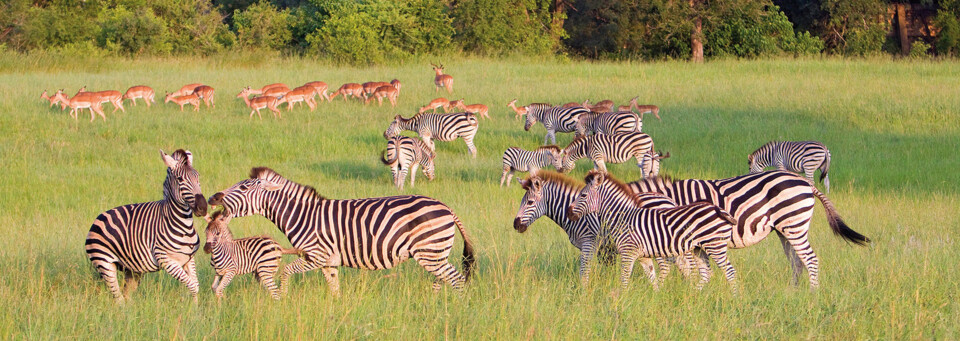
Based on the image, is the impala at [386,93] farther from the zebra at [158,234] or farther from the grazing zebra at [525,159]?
the zebra at [158,234]

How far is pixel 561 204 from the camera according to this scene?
7.77 m

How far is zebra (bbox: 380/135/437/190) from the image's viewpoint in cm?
1552

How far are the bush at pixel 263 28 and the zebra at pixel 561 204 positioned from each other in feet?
110

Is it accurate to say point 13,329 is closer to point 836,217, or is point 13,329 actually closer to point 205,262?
point 205,262

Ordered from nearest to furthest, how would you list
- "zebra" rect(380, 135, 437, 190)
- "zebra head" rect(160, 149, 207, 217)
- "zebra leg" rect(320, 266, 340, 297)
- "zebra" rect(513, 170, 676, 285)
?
"zebra head" rect(160, 149, 207, 217) < "zebra leg" rect(320, 266, 340, 297) < "zebra" rect(513, 170, 676, 285) < "zebra" rect(380, 135, 437, 190)

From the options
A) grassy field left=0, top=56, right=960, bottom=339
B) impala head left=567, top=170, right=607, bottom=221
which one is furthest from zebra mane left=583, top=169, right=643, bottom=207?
grassy field left=0, top=56, right=960, bottom=339

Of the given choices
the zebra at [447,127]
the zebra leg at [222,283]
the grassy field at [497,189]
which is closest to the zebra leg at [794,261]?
the grassy field at [497,189]

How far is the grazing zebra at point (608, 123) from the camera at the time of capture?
18609 millimetres

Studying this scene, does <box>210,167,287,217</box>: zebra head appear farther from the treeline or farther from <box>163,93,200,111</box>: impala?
the treeline

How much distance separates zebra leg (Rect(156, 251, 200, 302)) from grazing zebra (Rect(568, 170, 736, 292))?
2.99 meters

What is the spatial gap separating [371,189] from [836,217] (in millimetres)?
8364

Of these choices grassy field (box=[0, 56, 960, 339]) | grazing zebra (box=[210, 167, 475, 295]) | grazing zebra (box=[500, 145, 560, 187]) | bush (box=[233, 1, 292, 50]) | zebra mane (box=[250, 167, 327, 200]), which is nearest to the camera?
grassy field (box=[0, 56, 960, 339])

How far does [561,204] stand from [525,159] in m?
7.42

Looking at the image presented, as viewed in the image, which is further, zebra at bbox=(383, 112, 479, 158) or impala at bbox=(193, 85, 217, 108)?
impala at bbox=(193, 85, 217, 108)
